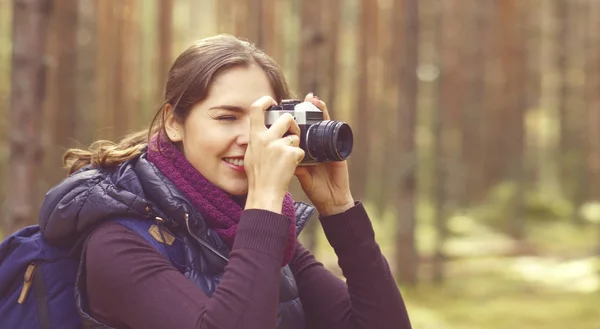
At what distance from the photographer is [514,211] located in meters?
14.3

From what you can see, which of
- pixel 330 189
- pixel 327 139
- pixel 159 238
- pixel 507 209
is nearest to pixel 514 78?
pixel 507 209

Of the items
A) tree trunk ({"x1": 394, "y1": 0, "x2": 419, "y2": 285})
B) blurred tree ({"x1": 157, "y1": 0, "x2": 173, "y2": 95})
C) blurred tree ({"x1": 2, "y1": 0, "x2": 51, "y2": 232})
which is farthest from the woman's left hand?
blurred tree ({"x1": 157, "y1": 0, "x2": 173, "y2": 95})

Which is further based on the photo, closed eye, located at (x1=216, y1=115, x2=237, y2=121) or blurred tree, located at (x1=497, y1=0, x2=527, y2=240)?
blurred tree, located at (x1=497, y1=0, x2=527, y2=240)

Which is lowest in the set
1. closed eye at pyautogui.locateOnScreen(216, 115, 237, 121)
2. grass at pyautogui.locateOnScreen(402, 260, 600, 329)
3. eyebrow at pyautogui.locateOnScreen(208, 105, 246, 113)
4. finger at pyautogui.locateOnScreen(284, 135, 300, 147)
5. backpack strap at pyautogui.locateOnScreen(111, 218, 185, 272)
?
grass at pyautogui.locateOnScreen(402, 260, 600, 329)

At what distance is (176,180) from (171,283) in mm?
321

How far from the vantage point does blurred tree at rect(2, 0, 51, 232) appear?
17.9 ft

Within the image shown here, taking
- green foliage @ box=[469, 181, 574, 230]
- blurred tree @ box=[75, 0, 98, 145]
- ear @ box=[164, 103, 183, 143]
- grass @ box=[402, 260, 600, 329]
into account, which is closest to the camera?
ear @ box=[164, 103, 183, 143]

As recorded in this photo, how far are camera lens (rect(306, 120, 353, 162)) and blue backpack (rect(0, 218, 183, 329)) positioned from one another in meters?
0.45

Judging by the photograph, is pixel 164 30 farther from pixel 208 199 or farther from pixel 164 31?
pixel 208 199

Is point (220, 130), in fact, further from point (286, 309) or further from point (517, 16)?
point (517, 16)

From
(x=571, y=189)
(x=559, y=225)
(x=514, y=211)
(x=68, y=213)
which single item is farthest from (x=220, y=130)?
(x=571, y=189)

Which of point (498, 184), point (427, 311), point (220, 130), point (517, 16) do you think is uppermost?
point (517, 16)

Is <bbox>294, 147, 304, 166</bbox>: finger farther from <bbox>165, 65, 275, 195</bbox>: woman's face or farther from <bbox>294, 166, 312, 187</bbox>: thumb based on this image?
<bbox>294, 166, 312, 187</bbox>: thumb

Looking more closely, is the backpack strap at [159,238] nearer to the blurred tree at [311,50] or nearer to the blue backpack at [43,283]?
the blue backpack at [43,283]
